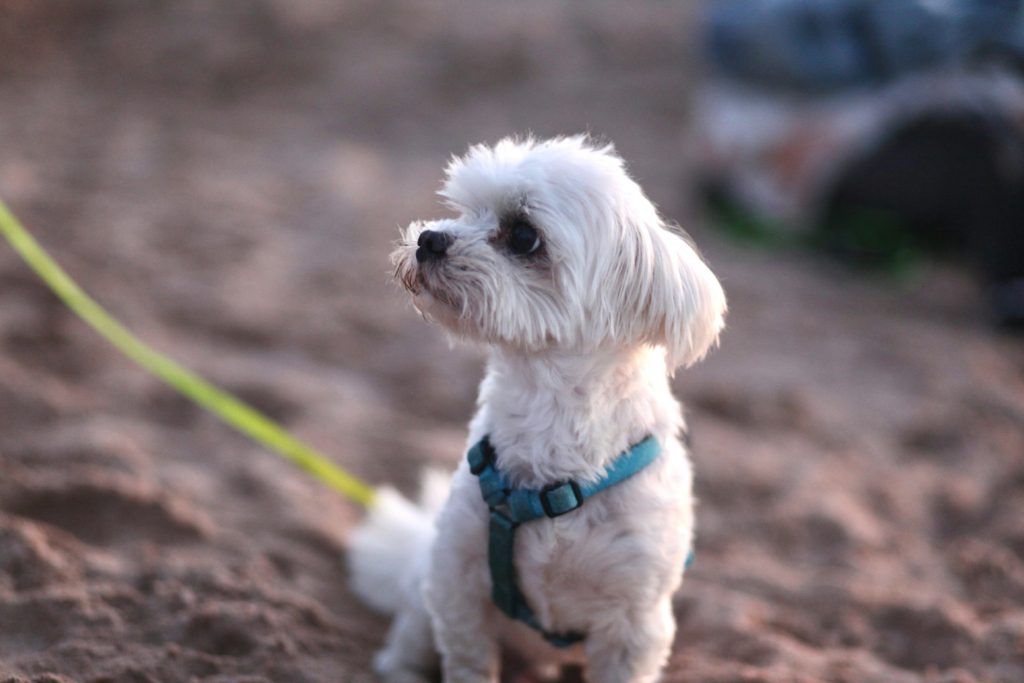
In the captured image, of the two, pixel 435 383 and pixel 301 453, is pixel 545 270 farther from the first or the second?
pixel 435 383

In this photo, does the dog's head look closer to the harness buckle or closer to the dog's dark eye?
the dog's dark eye

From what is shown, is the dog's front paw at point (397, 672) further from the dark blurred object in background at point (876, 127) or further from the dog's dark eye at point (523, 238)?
the dark blurred object in background at point (876, 127)

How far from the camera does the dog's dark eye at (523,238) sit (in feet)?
7.73

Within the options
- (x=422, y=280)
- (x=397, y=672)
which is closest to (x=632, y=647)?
(x=397, y=672)

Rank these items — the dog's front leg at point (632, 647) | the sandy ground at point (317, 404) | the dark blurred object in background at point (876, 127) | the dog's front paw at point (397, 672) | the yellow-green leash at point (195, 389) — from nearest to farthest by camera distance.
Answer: the dog's front leg at point (632, 647) → the dog's front paw at point (397, 672) → the sandy ground at point (317, 404) → the yellow-green leash at point (195, 389) → the dark blurred object in background at point (876, 127)

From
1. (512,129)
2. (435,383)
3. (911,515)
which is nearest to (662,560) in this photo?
(911,515)

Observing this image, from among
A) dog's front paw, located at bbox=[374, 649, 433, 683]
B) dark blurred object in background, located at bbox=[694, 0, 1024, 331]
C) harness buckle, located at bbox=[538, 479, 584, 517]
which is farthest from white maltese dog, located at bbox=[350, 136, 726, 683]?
dark blurred object in background, located at bbox=[694, 0, 1024, 331]

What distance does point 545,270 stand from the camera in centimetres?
236

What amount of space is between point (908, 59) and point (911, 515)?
4124 millimetres

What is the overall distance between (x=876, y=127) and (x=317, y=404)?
4.91m


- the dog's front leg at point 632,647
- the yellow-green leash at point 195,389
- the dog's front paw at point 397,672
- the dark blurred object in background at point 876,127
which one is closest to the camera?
the dog's front leg at point 632,647

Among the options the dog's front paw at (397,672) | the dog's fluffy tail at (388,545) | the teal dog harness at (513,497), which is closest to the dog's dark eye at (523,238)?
the teal dog harness at (513,497)

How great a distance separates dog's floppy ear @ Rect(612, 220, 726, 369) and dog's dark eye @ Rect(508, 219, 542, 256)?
0.70 feet

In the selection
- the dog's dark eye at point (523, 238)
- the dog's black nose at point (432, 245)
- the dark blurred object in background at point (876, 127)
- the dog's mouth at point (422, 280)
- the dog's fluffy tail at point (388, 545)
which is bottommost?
the dog's fluffy tail at point (388, 545)
